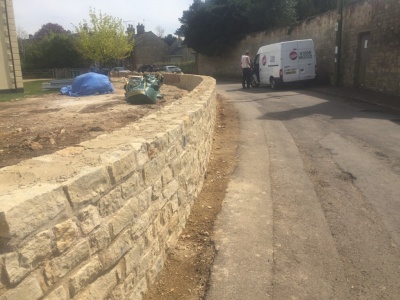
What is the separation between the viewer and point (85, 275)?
2.09m

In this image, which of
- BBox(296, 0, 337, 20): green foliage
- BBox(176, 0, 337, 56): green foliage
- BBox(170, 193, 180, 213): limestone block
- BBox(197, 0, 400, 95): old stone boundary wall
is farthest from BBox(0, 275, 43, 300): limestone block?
BBox(176, 0, 337, 56): green foliage

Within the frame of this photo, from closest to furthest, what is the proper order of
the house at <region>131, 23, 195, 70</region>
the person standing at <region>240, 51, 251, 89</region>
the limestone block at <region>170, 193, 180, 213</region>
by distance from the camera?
1. the limestone block at <region>170, 193, 180, 213</region>
2. the person standing at <region>240, 51, 251, 89</region>
3. the house at <region>131, 23, 195, 70</region>

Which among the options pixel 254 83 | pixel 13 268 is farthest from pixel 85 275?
pixel 254 83

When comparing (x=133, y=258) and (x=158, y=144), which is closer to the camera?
(x=133, y=258)

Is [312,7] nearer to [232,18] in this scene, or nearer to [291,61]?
[232,18]

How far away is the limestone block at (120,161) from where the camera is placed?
238 cm

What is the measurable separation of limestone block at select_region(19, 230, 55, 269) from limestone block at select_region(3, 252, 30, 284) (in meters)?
0.02

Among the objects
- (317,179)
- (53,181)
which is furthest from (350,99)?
(53,181)

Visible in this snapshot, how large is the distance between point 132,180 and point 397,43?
14.3 m

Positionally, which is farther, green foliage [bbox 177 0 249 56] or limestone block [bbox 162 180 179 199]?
green foliage [bbox 177 0 249 56]

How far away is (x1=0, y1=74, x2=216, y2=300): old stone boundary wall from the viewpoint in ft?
5.54

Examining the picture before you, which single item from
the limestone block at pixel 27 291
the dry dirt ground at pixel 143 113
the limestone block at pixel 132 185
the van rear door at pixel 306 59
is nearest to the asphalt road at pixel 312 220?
the dry dirt ground at pixel 143 113

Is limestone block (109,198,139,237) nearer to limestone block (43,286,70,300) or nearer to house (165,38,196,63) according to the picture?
limestone block (43,286,70,300)

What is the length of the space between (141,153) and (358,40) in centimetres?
1673
